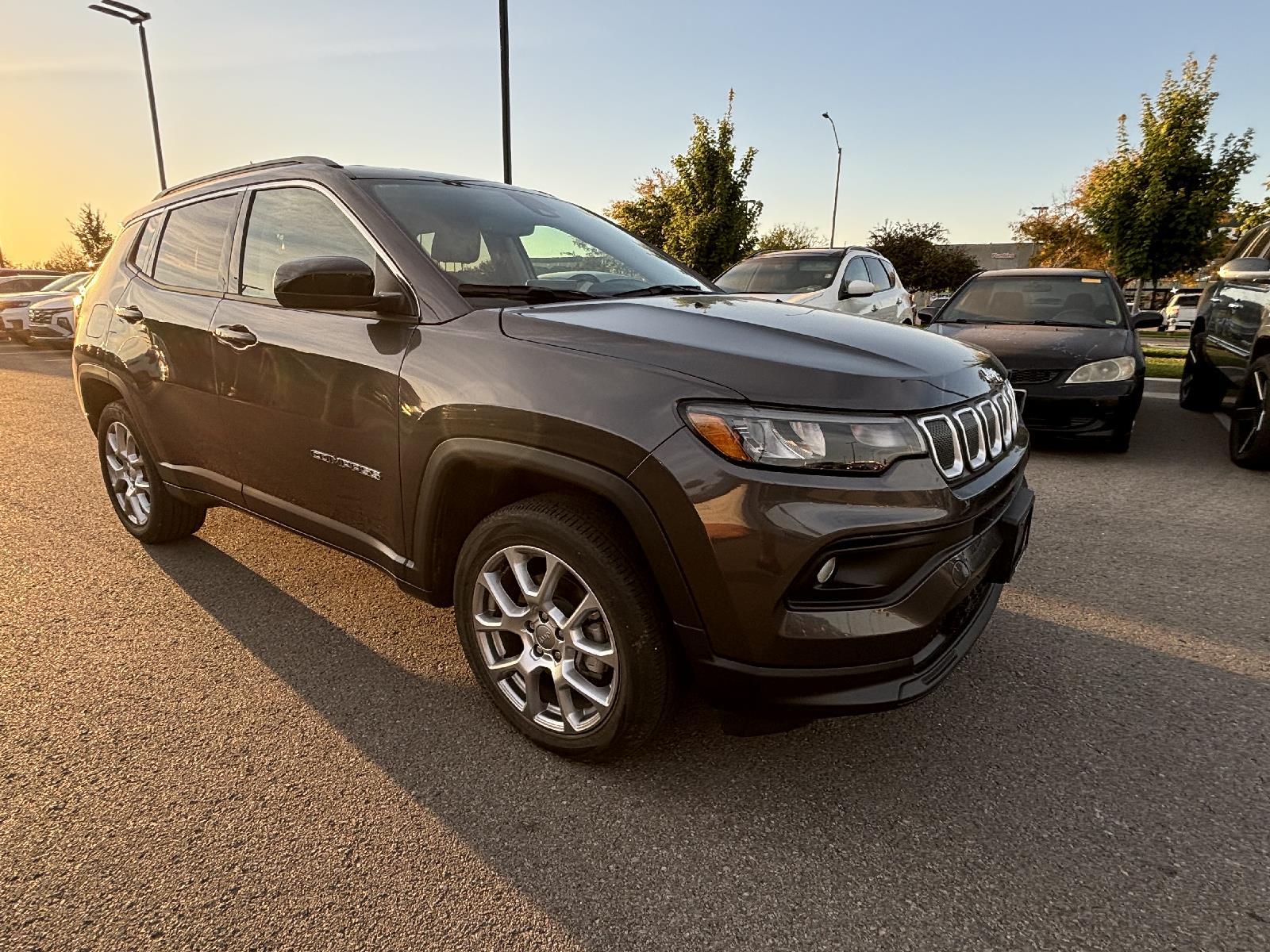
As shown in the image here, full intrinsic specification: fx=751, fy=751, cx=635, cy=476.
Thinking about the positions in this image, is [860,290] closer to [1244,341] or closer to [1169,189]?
[1244,341]

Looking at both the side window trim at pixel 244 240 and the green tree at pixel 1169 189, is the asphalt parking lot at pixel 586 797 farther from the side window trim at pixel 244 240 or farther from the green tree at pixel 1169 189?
the green tree at pixel 1169 189

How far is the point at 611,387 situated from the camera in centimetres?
192

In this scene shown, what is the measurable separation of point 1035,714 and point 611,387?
1823 mm

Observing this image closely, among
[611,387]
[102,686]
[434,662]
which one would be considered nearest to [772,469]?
[611,387]

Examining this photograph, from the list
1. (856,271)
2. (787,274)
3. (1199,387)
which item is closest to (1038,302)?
(1199,387)

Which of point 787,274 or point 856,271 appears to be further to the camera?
point 856,271

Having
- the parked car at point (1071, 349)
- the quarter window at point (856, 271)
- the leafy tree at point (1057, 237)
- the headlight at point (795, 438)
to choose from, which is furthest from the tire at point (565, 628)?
the leafy tree at point (1057, 237)

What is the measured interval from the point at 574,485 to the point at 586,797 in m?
0.89

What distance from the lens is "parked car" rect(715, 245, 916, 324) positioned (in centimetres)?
852

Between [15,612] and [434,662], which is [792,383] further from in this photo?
[15,612]

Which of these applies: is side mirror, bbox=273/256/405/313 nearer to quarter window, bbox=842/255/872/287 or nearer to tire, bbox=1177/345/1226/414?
quarter window, bbox=842/255/872/287

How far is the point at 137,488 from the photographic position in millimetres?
3934

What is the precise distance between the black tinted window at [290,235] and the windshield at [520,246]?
0.16 meters

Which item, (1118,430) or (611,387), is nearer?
(611,387)
